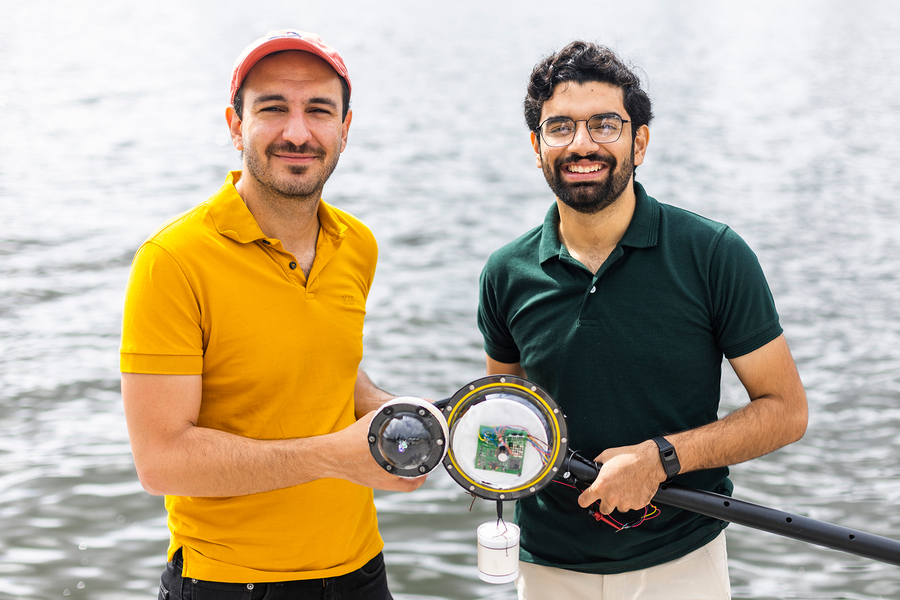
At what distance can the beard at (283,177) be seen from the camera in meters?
2.88

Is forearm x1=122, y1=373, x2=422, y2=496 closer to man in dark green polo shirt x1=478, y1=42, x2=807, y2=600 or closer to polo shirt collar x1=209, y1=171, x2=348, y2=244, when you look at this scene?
polo shirt collar x1=209, y1=171, x2=348, y2=244

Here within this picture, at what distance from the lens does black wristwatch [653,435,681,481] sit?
282 centimetres

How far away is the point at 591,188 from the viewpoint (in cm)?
314

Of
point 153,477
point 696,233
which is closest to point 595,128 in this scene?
point 696,233

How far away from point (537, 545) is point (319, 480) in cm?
91

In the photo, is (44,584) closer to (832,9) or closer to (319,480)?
(319,480)

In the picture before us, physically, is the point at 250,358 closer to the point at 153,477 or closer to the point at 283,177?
the point at 153,477

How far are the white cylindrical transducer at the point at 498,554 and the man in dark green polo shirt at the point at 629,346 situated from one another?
39 centimetres

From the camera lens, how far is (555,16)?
38969mm

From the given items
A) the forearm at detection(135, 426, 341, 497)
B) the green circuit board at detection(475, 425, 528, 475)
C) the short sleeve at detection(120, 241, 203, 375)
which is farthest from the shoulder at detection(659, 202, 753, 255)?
the short sleeve at detection(120, 241, 203, 375)

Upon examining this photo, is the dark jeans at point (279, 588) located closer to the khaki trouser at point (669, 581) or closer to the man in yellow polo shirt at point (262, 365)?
the man in yellow polo shirt at point (262, 365)

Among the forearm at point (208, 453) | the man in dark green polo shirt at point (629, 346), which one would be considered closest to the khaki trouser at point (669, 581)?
the man in dark green polo shirt at point (629, 346)

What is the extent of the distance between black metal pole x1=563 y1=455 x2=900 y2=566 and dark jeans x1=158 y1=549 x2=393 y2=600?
90 cm

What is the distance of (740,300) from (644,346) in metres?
0.37
